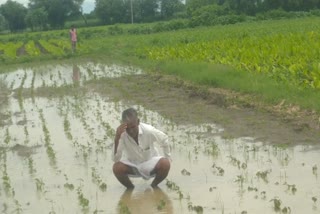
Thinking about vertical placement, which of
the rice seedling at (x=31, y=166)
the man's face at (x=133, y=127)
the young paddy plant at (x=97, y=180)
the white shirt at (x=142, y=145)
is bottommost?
the rice seedling at (x=31, y=166)

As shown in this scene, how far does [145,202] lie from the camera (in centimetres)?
616

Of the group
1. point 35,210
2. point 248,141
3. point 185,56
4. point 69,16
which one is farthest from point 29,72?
point 69,16

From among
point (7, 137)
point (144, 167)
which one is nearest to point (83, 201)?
point (144, 167)

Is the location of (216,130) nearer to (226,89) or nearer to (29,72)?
(226,89)

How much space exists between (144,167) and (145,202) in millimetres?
467

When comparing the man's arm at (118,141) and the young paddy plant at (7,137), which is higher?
the man's arm at (118,141)

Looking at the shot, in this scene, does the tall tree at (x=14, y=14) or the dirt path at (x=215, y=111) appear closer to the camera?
the dirt path at (x=215, y=111)

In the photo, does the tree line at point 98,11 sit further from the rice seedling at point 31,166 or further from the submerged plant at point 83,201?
the submerged plant at point 83,201

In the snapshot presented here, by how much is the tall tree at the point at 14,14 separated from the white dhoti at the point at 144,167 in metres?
75.6

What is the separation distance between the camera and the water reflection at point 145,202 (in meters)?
5.88

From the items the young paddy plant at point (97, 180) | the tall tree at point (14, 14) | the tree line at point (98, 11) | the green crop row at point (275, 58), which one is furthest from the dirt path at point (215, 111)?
the tall tree at point (14, 14)

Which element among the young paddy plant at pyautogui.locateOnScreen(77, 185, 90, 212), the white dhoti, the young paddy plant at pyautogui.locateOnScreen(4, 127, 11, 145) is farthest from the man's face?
the young paddy plant at pyautogui.locateOnScreen(4, 127, 11, 145)

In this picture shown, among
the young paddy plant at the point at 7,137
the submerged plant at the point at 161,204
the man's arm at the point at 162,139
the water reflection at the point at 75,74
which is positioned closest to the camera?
the submerged plant at the point at 161,204

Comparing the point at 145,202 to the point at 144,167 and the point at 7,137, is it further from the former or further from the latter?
the point at 7,137
